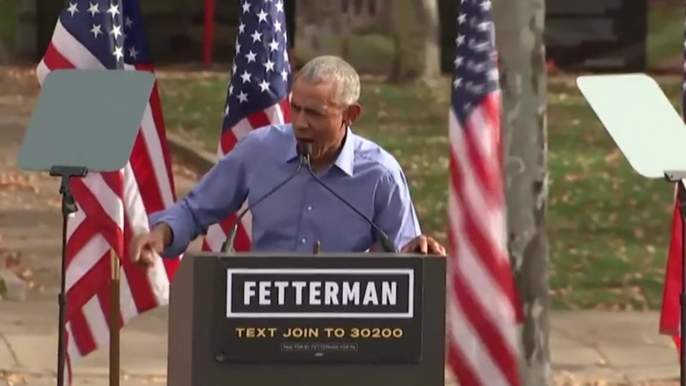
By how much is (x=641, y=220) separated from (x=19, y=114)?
9908 mm

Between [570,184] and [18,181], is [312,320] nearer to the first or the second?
[18,181]

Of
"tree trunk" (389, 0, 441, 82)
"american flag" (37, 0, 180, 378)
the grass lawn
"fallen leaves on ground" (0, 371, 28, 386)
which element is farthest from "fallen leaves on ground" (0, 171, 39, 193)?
"american flag" (37, 0, 180, 378)

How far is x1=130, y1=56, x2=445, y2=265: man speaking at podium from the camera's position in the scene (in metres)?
5.57

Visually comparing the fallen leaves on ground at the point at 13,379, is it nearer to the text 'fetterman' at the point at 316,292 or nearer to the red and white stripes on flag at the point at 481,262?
the red and white stripes on flag at the point at 481,262

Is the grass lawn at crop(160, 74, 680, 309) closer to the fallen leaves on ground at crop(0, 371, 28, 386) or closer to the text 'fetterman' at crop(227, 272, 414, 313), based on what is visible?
the fallen leaves on ground at crop(0, 371, 28, 386)

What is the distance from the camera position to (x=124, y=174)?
812 cm

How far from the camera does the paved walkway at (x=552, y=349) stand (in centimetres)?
1020

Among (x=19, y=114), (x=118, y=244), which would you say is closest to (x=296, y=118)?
(x=118, y=244)

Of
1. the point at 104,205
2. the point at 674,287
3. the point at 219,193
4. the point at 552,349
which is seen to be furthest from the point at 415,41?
the point at 219,193

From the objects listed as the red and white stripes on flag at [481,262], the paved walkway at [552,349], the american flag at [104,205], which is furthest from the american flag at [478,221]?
the paved walkway at [552,349]

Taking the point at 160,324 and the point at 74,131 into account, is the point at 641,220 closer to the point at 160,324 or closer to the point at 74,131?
the point at 160,324

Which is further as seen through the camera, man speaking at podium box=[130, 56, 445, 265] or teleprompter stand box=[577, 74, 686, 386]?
teleprompter stand box=[577, 74, 686, 386]

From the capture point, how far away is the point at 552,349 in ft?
36.5

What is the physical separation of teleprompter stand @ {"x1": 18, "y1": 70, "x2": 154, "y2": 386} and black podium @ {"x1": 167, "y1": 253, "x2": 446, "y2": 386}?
3.66ft
